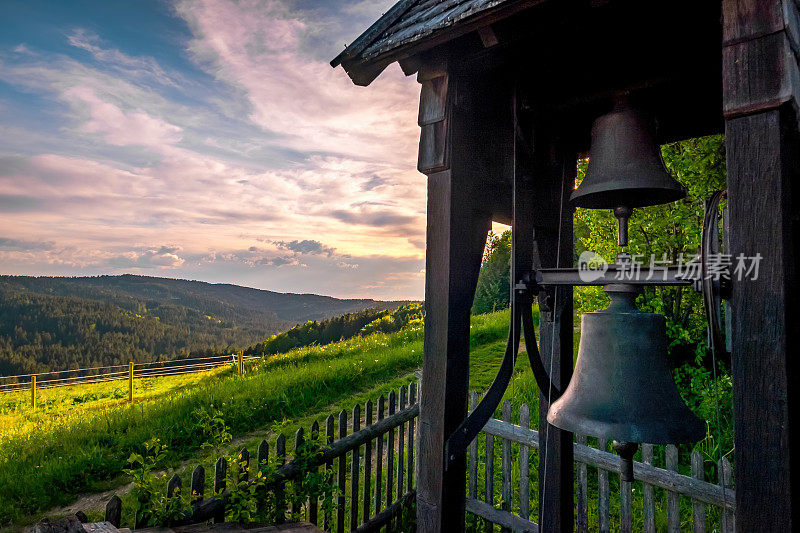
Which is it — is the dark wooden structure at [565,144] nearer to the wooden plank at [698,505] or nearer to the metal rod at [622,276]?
the metal rod at [622,276]

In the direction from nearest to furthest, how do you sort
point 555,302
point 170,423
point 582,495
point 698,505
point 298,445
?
point 555,302 → point 698,505 → point 298,445 → point 582,495 → point 170,423

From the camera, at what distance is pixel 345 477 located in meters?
4.46

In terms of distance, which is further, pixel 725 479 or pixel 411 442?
pixel 411 442

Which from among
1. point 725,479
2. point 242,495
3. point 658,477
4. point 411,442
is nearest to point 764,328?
point 725,479

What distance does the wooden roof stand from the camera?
1.90 meters

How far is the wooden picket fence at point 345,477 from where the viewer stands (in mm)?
3291

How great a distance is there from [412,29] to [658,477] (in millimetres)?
3820

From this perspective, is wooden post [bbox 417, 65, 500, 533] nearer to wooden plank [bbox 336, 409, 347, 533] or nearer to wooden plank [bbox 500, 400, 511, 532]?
wooden plank [bbox 336, 409, 347, 533]

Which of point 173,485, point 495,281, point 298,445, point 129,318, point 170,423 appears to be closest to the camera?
point 173,485

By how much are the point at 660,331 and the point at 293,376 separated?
30.2 feet

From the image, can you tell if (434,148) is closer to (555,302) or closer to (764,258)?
(555,302)

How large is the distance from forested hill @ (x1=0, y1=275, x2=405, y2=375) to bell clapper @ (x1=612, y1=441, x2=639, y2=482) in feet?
219

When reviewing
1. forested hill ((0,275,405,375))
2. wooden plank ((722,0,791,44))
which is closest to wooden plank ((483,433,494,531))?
wooden plank ((722,0,791,44))

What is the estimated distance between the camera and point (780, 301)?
1424 mm
